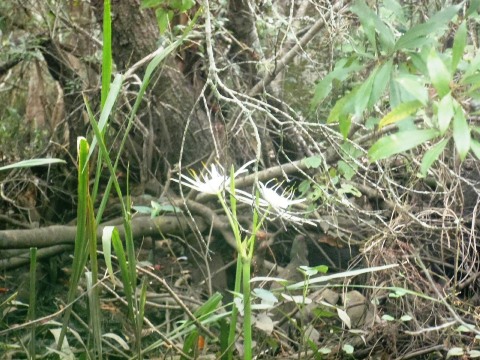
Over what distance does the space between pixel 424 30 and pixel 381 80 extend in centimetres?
15

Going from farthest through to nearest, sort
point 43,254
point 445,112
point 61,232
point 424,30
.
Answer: point 43,254 → point 61,232 → point 424,30 → point 445,112

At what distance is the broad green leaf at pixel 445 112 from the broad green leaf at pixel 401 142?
Result: 0.26 ft

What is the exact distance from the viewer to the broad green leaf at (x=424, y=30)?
5.98 ft

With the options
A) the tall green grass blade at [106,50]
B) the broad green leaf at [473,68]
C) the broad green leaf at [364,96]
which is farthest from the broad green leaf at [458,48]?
the tall green grass blade at [106,50]

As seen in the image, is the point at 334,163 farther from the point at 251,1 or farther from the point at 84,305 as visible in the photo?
the point at 84,305

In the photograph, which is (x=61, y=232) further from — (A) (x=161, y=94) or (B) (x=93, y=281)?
(B) (x=93, y=281)

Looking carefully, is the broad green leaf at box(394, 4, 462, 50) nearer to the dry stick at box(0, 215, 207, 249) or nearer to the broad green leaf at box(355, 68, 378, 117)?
the broad green leaf at box(355, 68, 378, 117)

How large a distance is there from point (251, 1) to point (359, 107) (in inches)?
79.9

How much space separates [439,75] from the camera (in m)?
1.57

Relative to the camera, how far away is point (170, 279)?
12.8ft

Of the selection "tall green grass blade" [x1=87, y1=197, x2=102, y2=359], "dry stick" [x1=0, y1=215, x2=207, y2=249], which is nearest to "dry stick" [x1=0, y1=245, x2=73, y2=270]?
"dry stick" [x1=0, y1=215, x2=207, y2=249]

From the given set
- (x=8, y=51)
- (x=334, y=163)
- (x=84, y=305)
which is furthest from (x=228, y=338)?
(x=8, y=51)

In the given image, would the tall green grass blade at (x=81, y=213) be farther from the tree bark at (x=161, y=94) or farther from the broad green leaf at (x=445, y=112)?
the tree bark at (x=161, y=94)

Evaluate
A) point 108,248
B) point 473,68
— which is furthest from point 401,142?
point 108,248
